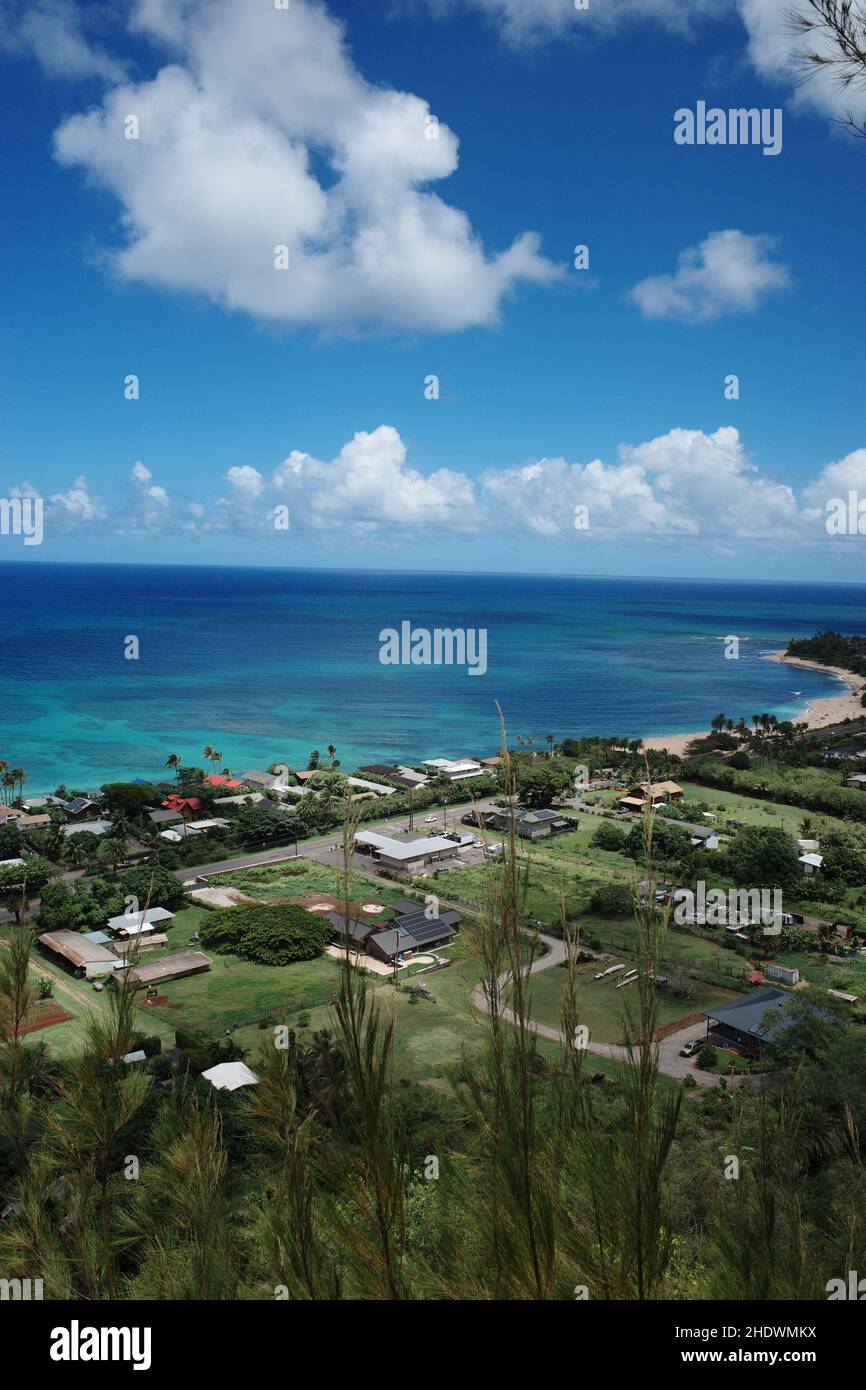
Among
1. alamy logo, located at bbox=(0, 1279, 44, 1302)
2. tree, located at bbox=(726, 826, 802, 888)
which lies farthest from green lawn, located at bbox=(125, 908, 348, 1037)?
tree, located at bbox=(726, 826, 802, 888)

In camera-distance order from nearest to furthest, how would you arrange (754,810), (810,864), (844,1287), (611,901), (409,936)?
(844,1287) < (409,936) < (611,901) < (810,864) < (754,810)

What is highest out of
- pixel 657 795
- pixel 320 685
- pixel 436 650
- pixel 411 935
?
pixel 436 650

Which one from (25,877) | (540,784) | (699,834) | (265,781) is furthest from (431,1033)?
(265,781)

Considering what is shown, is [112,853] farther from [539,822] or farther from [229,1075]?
[539,822]

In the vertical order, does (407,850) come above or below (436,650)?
below

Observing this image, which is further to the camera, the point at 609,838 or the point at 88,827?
the point at 88,827

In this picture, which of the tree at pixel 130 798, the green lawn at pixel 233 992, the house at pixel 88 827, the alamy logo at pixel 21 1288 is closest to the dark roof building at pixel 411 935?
the green lawn at pixel 233 992

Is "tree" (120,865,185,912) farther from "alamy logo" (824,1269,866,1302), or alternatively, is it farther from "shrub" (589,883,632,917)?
"alamy logo" (824,1269,866,1302)
